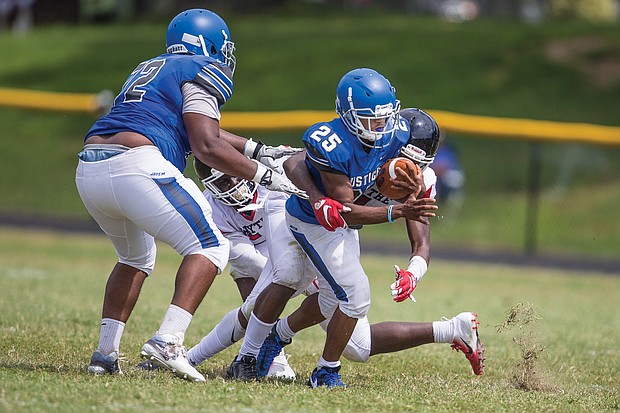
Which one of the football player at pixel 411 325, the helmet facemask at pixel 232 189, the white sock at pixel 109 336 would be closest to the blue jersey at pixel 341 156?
the football player at pixel 411 325

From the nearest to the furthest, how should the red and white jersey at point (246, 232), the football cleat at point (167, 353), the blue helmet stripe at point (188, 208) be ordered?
the football cleat at point (167, 353) → the blue helmet stripe at point (188, 208) → the red and white jersey at point (246, 232)

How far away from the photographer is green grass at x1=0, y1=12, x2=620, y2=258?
57.1 feet

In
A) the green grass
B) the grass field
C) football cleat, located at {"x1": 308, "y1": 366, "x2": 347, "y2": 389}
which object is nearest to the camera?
the grass field

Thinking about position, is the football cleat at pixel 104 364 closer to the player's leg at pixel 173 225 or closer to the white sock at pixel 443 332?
the player's leg at pixel 173 225

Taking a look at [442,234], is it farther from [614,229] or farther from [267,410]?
[267,410]

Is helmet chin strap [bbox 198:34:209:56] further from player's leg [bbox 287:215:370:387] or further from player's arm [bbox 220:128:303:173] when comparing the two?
player's leg [bbox 287:215:370:387]

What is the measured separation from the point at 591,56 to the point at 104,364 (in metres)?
21.8

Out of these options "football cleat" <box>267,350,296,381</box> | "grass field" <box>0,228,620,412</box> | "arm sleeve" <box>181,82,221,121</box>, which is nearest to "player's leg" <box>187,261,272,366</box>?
"grass field" <box>0,228,620,412</box>

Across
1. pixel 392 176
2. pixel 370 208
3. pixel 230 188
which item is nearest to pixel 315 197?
pixel 370 208

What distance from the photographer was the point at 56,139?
858 inches

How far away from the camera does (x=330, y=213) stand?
4.96 m

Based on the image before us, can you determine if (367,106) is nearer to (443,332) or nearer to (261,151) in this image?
(261,151)

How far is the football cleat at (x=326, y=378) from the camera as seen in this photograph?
5.15 meters

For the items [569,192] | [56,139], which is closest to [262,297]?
[569,192]
